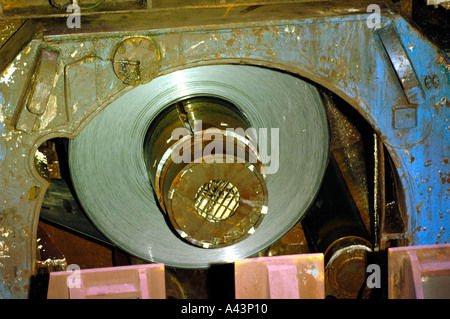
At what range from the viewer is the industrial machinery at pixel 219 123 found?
5.33ft

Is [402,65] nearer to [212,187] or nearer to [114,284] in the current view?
[212,187]

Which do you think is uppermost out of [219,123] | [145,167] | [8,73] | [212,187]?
[8,73]

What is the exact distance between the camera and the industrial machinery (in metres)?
1.63

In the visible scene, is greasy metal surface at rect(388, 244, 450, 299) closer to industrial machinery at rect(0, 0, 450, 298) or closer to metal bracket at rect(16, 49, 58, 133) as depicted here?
industrial machinery at rect(0, 0, 450, 298)

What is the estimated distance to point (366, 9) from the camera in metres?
1.70

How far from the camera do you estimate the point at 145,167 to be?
2.05 meters

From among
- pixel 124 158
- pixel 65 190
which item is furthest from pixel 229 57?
pixel 65 190

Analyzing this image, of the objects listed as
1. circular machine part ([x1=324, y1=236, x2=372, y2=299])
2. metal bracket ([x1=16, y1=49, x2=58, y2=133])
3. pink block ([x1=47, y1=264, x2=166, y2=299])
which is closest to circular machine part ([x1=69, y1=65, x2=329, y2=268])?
circular machine part ([x1=324, y1=236, x2=372, y2=299])

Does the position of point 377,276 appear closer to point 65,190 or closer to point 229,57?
point 229,57

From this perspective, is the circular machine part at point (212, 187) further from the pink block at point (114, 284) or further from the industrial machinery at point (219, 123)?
the pink block at point (114, 284)

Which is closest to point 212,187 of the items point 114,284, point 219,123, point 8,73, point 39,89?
point 219,123

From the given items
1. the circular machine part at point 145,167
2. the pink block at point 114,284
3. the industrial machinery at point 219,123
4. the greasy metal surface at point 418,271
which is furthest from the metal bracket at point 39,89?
the greasy metal surface at point 418,271

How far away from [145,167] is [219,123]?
380 millimetres

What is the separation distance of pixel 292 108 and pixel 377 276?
704mm
